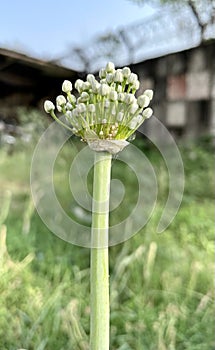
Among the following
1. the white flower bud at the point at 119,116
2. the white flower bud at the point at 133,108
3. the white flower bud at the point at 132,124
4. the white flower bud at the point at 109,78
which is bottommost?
the white flower bud at the point at 132,124

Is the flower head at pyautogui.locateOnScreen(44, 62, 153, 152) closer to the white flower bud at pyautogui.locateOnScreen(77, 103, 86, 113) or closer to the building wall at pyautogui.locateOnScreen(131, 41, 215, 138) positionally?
the white flower bud at pyautogui.locateOnScreen(77, 103, 86, 113)

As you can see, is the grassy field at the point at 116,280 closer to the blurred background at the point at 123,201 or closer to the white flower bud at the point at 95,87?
the blurred background at the point at 123,201

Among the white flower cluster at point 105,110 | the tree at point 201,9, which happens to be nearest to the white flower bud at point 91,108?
the white flower cluster at point 105,110

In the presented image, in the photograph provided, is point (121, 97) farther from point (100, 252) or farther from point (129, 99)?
point (100, 252)

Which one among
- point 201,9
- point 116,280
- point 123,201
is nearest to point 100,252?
point 116,280

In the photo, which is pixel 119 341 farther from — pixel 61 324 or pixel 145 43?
pixel 145 43

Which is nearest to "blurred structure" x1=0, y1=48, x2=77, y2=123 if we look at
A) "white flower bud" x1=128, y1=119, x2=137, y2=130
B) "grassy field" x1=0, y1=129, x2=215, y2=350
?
"grassy field" x1=0, y1=129, x2=215, y2=350
